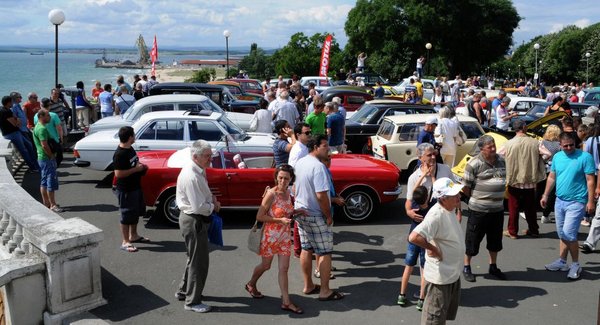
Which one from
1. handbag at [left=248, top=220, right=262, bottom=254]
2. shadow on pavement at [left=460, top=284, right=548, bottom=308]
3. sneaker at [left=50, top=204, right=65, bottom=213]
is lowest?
shadow on pavement at [left=460, top=284, right=548, bottom=308]

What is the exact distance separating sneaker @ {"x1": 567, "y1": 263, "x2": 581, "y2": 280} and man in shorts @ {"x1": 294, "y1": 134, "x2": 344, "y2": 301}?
3085mm

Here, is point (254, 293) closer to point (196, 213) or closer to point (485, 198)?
point (196, 213)

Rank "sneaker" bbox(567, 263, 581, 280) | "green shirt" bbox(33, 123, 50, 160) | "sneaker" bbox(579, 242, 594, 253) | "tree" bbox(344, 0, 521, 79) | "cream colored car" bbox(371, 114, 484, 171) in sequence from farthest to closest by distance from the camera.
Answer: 1. "tree" bbox(344, 0, 521, 79)
2. "cream colored car" bbox(371, 114, 484, 171)
3. "green shirt" bbox(33, 123, 50, 160)
4. "sneaker" bbox(579, 242, 594, 253)
5. "sneaker" bbox(567, 263, 581, 280)

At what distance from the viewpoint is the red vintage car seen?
9328 millimetres

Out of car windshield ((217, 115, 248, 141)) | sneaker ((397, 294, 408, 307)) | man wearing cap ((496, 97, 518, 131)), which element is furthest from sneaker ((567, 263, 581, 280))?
man wearing cap ((496, 97, 518, 131))

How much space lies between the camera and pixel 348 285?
7.30 m

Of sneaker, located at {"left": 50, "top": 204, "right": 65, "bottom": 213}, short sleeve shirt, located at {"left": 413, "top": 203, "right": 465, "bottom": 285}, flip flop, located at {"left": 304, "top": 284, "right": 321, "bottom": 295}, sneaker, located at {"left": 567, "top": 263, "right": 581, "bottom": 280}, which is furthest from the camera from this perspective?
sneaker, located at {"left": 50, "top": 204, "right": 65, "bottom": 213}

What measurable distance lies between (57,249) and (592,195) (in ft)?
20.5

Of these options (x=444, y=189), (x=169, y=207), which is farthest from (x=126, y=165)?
(x=444, y=189)

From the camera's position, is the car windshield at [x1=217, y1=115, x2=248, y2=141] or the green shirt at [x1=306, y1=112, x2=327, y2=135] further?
the green shirt at [x1=306, y1=112, x2=327, y2=135]

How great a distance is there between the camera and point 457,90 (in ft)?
83.8

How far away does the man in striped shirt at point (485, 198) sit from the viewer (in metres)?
7.39

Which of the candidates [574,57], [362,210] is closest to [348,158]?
[362,210]

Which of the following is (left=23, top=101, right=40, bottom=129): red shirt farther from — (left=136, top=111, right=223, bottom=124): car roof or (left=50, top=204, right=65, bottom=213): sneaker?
(left=50, top=204, right=65, bottom=213): sneaker
